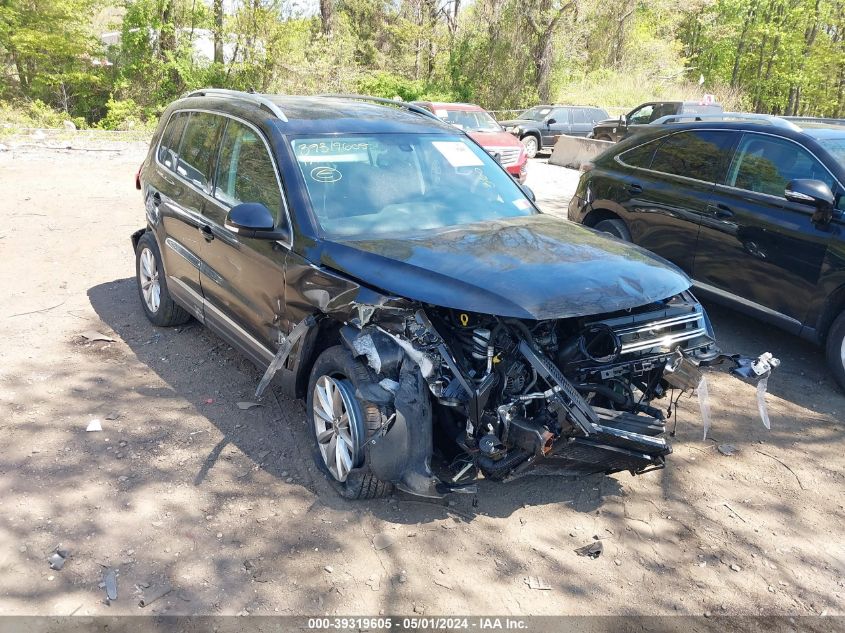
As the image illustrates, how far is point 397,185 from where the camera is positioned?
14.3ft

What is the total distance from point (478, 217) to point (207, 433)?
2189mm

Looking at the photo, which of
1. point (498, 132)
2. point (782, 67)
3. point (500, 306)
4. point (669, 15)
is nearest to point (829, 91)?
point (782, 67)

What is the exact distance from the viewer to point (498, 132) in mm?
15766

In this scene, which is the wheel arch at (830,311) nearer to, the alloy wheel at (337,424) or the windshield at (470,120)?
the alloy wheel at (337,424)

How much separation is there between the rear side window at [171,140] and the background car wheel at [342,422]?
267cm

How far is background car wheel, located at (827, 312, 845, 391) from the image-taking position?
5.07m

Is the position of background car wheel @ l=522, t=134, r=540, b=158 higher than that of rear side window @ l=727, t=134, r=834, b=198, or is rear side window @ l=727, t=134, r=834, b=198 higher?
rear side window @ l=727, t=134, r=834, b=198

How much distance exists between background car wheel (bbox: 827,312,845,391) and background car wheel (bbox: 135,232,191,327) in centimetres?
504

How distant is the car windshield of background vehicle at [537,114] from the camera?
855 inches

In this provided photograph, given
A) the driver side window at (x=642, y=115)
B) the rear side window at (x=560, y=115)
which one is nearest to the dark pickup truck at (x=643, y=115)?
the driver side window at (x=642, y=115)

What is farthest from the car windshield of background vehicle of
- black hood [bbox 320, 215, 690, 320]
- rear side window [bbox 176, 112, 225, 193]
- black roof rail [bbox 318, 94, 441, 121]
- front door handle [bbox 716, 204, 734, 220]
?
black hood [bbox 320, 215, 690, 320]

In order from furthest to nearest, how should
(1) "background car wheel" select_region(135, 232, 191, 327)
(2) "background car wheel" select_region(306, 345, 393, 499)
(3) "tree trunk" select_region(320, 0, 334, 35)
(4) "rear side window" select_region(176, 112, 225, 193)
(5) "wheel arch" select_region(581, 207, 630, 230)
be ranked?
1. (3) "tree trunk" select_region(320, 0, 334, 35)
2. (5) "wheel arch" select_region(581, 207, 630, 230)
3. (1) "background car wheel" select_region(135, 232, 191, 327)
4. (4) "rear side window" select_region(176, 112, 225, 193)
5. (2) "background car wheel" select_region(306, 345, 393, 499)

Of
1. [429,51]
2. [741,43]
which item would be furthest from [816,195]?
[741,43]

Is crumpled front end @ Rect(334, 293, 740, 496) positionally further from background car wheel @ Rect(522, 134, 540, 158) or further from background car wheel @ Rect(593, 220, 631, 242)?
background car wheel @ Rect(522, 134, 540, 158)
